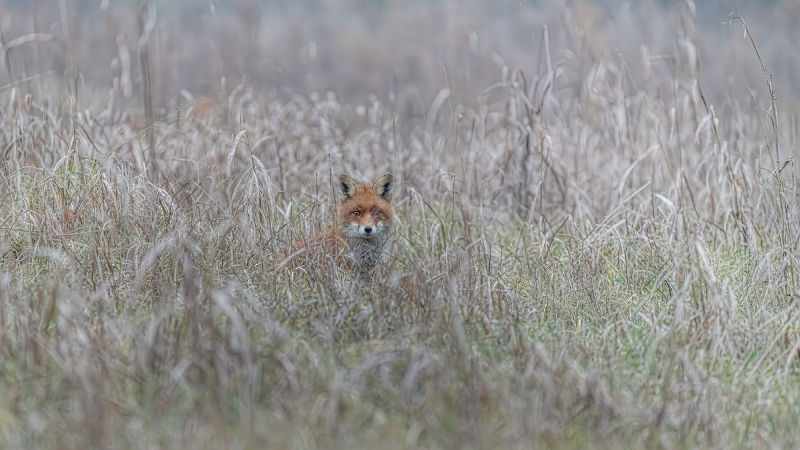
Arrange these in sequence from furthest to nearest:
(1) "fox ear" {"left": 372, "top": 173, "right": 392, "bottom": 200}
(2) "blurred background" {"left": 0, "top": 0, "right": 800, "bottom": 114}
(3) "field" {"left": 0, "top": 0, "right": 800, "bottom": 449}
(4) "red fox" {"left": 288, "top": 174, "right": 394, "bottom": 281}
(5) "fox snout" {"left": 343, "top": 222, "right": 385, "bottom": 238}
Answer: (2) "blurred background" {"left": 0, "top": 0, "right": 800, "bottom": 114}
(1) "fox ear" {"left": 372, "top": 173, "right": 392, "bottom": 200}
(5) "fox snout" {"left": 343, "top": 222, "right": 385, "bottom": 238}
(4) "red fox" {"left": 288, "top": 174, "right": 394, "bottom": 281}
(3) "field" {"left": 0, "top": 0, "right": 800, "bottom": 449}

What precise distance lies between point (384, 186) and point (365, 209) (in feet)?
0.83

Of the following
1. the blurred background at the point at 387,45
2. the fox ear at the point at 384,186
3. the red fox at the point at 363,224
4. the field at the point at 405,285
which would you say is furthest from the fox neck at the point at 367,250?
the blurred background at the point at 387,45

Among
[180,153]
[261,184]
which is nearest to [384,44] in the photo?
[180,153]

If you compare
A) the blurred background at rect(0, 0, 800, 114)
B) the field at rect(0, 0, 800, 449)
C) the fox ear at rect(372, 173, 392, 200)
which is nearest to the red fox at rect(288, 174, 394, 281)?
the fox ear at rect(372, 173, 392, 200)

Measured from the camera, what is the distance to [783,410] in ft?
13.1

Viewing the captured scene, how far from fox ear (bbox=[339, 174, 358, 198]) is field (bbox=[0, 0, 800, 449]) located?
127 millimetres

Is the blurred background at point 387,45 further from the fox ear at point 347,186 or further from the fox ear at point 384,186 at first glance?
the fox ear at point 347,186

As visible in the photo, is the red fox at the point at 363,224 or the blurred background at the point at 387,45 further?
the blurred background at the point at 387,45

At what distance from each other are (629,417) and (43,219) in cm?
355

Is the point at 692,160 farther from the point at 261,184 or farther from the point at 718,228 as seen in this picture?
the point at 261,184

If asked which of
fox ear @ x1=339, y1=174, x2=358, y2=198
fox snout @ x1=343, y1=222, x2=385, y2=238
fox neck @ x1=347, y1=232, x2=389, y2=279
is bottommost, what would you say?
fox neck @ x1=347, y1=232, x2=389, y2=279

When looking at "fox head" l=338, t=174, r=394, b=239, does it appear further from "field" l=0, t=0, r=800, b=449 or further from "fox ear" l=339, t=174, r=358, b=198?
"field" l=0, t=0, r=800, b=449

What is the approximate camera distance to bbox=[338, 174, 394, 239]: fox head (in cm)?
600

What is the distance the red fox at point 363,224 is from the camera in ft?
19.1
